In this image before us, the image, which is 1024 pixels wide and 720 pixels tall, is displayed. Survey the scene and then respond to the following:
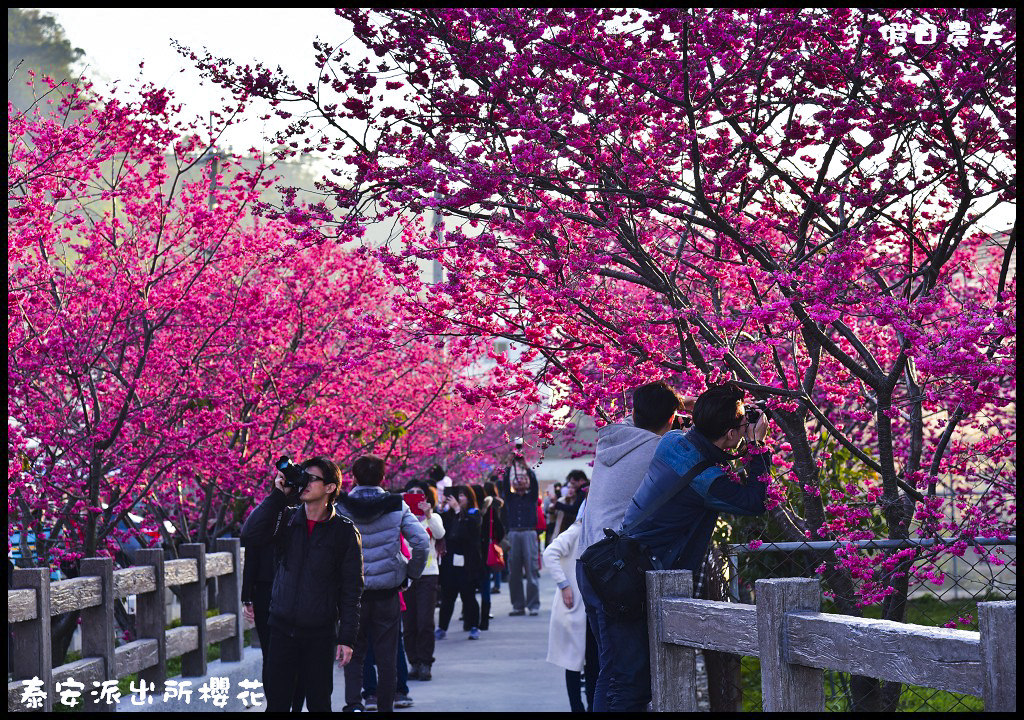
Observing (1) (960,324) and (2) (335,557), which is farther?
(2) (335,557)

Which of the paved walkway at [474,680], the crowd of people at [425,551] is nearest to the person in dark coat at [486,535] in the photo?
the paved walkway at [474,680]

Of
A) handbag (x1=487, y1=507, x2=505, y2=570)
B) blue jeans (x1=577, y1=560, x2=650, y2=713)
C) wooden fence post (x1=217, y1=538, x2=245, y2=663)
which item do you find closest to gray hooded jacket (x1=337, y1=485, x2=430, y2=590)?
wooden fence post (x1=217, y1=538, x2=245, y2=663)

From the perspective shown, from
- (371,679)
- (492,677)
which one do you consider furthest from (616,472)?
(492,677)

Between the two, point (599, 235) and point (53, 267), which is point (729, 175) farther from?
point (53, 267)

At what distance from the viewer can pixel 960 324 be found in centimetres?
630

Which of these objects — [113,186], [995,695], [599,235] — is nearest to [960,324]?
[599,235]

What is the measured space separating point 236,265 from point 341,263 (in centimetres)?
243

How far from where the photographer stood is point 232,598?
1159 centimetres

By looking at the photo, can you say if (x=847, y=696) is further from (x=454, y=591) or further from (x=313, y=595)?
(x=454, y=591)

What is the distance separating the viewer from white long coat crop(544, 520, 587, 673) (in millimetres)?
8359

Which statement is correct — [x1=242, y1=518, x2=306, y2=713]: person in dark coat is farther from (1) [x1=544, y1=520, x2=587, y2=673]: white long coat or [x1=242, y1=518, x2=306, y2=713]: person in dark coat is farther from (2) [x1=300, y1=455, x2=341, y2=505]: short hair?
(1) [x1=544, y1=520, x2=587, y2=673]: white long coat

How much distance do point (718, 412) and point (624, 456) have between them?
0.80 meters

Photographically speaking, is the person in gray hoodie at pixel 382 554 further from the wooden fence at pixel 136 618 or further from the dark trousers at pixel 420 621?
the dark trousers at pixel 420 621

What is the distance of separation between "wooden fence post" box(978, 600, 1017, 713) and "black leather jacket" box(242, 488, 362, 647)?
4245mm
